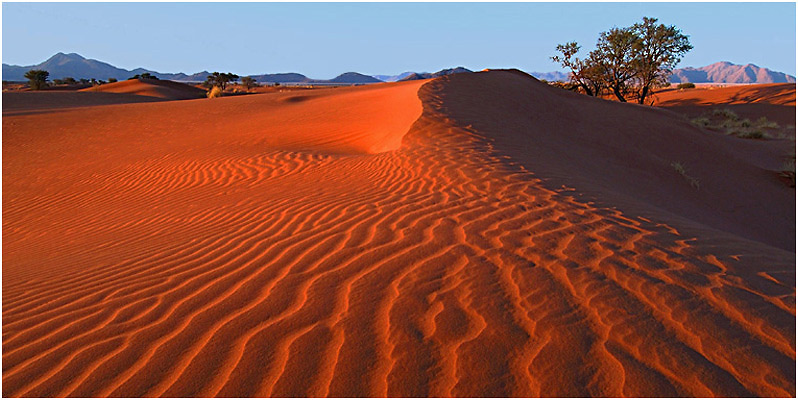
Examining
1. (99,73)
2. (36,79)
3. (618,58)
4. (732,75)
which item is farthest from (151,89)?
(732,75)

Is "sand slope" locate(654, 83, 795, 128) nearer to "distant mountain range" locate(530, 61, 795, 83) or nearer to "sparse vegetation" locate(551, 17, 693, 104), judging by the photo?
"sparse vegetation" locate(551, 17, 693, 104)

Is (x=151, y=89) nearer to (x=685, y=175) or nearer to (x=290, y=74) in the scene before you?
(x=685, y=175)

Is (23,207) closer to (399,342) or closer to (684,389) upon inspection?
(399,342)

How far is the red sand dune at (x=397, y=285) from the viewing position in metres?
2.52

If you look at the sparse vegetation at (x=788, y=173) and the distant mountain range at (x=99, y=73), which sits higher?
the sparse vegetation at (x=788, y=173)

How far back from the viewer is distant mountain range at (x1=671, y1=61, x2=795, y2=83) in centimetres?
15738

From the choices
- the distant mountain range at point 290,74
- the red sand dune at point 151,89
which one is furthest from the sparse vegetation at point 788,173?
the distant mountain range at point 290,74

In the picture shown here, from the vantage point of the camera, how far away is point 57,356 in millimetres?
2717

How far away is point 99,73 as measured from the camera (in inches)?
6452

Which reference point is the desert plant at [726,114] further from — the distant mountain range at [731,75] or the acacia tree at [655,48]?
the distant mountain range at [731,75]

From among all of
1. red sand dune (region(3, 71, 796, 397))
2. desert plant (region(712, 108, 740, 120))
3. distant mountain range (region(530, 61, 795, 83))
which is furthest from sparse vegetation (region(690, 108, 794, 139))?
distant mountain range (region(530, 61, 795, 83))

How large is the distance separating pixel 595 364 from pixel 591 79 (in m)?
32.9

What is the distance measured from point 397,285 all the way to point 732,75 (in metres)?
210

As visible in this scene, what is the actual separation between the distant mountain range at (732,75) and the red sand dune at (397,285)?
17287cm
